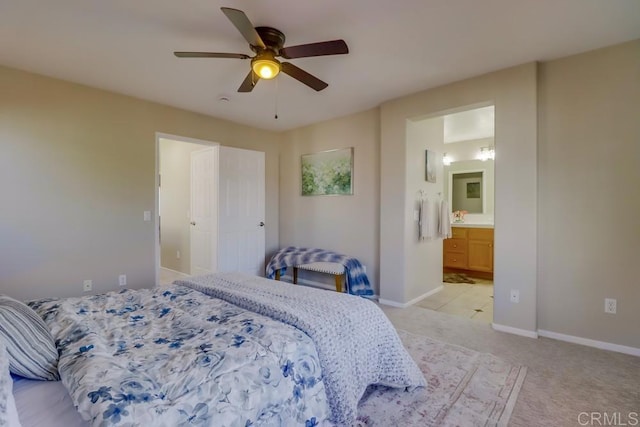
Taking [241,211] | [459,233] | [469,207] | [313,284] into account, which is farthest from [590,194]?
[241,211]

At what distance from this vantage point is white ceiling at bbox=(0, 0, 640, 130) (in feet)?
6.59

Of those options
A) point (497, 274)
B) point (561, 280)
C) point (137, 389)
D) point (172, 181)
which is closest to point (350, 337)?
point (137, 389)

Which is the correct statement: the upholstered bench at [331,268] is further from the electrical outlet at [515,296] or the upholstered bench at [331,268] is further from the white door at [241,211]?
the electrical outlet at [515,296]

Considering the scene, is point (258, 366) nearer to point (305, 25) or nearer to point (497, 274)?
point (305, 25)

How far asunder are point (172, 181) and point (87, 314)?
423 centimetres

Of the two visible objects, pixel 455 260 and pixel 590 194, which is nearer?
pixel 590 194

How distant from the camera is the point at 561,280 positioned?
2738 mm

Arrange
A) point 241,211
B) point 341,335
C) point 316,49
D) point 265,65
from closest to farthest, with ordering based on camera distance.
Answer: point 341,335 < point 316,49 < point 265,65 < point 241,211

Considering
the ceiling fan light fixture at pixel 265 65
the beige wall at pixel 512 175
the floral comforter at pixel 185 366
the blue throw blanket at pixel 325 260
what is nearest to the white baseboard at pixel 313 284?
the blue throw blanket at pixel 325 260

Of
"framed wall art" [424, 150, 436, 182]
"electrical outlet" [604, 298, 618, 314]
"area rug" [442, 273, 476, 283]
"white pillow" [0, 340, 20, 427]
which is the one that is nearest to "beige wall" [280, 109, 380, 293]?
"framed wall art" [424, 150, 436, 182]

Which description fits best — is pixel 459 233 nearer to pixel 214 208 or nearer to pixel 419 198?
pixel 419 198

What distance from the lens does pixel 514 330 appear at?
9.41 ft

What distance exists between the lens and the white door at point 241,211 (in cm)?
440

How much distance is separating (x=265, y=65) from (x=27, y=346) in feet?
6.45
